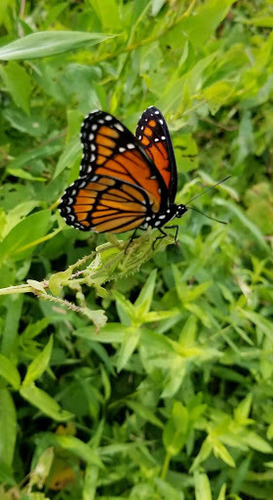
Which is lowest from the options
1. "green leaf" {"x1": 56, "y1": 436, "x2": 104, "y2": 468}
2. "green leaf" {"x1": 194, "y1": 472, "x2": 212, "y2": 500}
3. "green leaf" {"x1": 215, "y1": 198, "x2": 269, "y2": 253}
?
"green leaf" {"x1": 194, "y1": 472, "x2": 212, "y2": 500}

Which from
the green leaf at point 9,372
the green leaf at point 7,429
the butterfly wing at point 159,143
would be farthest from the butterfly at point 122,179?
the green leaf at point 7,429

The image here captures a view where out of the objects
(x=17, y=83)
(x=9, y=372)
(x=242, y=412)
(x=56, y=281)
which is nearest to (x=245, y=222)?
(x=242, y=412)

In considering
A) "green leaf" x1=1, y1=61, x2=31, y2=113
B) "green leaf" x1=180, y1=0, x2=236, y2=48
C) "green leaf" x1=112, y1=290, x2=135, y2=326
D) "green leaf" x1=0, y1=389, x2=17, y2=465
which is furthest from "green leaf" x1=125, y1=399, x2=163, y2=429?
"green leaf" x1=180, y1=0, x2=236, y2=48

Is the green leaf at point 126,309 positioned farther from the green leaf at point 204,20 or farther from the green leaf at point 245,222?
the green leaf at point 204,20

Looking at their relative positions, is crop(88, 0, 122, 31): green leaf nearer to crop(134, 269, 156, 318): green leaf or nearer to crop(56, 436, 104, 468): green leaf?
crop(134, 269, 156, 318): green leaf

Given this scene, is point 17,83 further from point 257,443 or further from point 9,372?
point 257,443

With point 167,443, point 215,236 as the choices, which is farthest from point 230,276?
point 167,443
